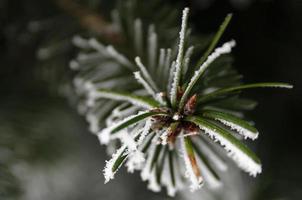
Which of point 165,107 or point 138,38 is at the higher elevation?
point 138,38

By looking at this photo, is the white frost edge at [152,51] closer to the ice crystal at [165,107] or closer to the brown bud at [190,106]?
the ice crystal at [165,107]

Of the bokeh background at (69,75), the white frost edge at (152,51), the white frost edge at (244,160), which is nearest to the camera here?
the white frost edge at (244,160)

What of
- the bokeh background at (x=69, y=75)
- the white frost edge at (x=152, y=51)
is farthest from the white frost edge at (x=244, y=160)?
the bokeh background at (x=69, y=75)

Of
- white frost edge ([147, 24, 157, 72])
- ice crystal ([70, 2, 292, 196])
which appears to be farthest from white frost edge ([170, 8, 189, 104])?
white frost edge ([147, 24, 157, 72])

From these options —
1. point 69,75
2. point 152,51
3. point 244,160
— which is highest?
point 69,75

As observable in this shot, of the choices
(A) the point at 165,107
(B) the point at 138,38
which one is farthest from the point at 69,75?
(A) the point at 165,107

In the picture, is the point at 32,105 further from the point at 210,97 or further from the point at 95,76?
the point at 210,97

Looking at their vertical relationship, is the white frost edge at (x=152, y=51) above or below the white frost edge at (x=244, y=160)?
above

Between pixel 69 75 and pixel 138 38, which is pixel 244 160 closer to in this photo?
pixel 138 38

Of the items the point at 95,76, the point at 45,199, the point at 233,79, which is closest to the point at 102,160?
the point at 45,199

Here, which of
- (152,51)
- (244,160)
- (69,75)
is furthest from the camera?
(69,75)
